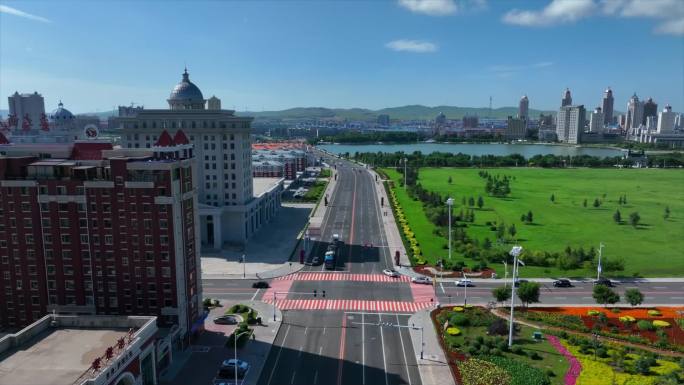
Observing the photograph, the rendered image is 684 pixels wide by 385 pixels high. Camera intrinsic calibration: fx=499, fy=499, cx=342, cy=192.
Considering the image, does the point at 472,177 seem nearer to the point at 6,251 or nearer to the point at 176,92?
the point at 176,92

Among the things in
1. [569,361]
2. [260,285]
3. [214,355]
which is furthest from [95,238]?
[569,361]

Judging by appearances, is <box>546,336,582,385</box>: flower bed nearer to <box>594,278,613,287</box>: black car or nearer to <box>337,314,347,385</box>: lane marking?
<box>337,314,347,385</box>: lane marking

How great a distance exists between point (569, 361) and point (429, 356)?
14.0 meters

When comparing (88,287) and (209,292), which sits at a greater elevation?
(88,287)

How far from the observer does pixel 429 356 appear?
52875 millimetres

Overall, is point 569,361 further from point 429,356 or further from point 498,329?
point 429,356

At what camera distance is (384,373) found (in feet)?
163

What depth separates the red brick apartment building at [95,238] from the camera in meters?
52.1

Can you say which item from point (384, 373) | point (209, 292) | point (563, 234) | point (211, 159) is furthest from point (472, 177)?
point (384, 373)

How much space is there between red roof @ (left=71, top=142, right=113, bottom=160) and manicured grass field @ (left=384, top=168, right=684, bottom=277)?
56.1m

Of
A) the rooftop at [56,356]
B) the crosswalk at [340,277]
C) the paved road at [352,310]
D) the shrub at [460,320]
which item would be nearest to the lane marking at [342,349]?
the paved road at [352,310]

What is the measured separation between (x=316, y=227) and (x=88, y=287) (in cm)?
Answer: 6262

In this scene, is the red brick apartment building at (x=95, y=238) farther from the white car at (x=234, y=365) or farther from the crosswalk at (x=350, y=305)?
the crosswalk at (x=350, y=305)

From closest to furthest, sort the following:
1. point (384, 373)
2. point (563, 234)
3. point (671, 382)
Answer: point (671, 382) < point (384, 373) < point (563, 234)
